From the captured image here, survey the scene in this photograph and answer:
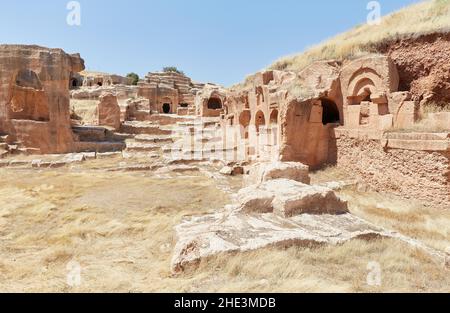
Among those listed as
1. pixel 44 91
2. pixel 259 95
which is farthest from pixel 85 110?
pixel 259 95

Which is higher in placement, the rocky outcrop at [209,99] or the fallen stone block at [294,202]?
the rocky outcrop at [209,99]

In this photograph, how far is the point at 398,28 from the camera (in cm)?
1108

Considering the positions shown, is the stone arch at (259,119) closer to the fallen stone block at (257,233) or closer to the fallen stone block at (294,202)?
the fallen stone block at (294,202)

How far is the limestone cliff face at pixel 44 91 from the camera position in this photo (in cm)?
1427

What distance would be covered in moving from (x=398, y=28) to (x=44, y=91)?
15.6 meters

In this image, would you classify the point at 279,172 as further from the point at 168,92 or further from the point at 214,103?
the point at 168,92

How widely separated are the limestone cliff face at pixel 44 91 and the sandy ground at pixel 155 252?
7.81m

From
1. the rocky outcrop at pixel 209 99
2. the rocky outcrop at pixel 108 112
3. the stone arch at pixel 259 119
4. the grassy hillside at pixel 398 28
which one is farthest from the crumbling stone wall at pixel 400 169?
the rocky outcrop at pixel 209 99

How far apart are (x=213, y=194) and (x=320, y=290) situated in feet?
16.8

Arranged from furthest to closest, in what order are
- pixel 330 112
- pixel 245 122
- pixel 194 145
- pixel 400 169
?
pixel 245 122 < pixel 194 145 < pixel 330 112 < pixel 400 169

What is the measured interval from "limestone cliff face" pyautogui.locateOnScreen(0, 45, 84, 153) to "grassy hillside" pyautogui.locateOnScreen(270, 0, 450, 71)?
1143 centimetres

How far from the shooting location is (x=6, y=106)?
14.4 metres

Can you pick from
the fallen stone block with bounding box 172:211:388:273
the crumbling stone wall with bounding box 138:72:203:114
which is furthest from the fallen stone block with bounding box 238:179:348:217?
the crumbling stone wall with bounding box 138:72:203:114
